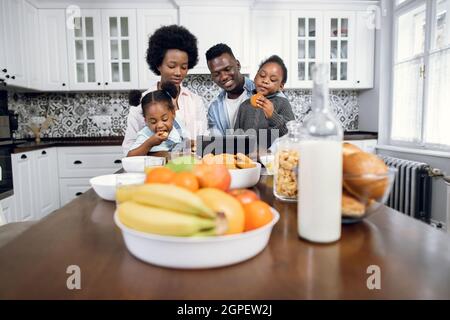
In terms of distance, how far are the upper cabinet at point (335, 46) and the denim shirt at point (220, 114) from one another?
26.3 inches

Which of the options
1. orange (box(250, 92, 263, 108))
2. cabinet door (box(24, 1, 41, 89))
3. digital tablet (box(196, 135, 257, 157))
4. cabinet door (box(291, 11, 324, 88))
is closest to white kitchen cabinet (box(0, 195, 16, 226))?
cabinet door (box(24, 1, 41, 89))

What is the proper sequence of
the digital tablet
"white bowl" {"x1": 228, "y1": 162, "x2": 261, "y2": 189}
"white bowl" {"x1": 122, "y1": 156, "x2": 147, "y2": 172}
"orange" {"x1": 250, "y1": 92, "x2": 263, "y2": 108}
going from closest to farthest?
"white bowl" {"x1": 228, "y1": 162, "x2": 261, "y2": 189} < "white bowl" {"x1": 122, "y1": 156, "x2": 147, "y2": 172} < the digital tablet < "orange" {"x1": 250, "y1": 92, "x2": 263, "y2": 108}

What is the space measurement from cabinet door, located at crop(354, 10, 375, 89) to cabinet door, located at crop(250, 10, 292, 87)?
2.64 feet

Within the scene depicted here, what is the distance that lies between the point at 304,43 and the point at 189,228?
11.5 feet

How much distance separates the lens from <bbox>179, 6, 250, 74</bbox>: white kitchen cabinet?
3.29 metres

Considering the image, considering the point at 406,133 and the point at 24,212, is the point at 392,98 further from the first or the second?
the point at 24,212

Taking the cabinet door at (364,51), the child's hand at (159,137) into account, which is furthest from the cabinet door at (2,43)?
the cabinet door at (364,51)

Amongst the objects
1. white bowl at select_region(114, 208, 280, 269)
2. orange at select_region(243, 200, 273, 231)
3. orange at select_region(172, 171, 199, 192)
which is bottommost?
white bowl at select_region(114, 208, 280, 269)

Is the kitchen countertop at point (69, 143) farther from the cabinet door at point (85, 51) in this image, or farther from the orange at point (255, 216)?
the orange at point (255, 216)

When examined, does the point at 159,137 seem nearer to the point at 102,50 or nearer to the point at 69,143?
the point at 69,143

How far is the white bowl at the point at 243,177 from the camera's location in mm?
947

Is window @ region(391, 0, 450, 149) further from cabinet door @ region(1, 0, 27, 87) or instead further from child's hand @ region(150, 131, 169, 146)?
cabinet door @ region(1, 0, 27, 87)

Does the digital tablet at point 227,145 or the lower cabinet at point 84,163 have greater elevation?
the digital tablet at point 227,145

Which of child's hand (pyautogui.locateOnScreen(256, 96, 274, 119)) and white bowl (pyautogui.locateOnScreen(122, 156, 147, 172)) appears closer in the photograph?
white bowl (pyautogui.locateOnScreen(122, 156, 147, 172))
